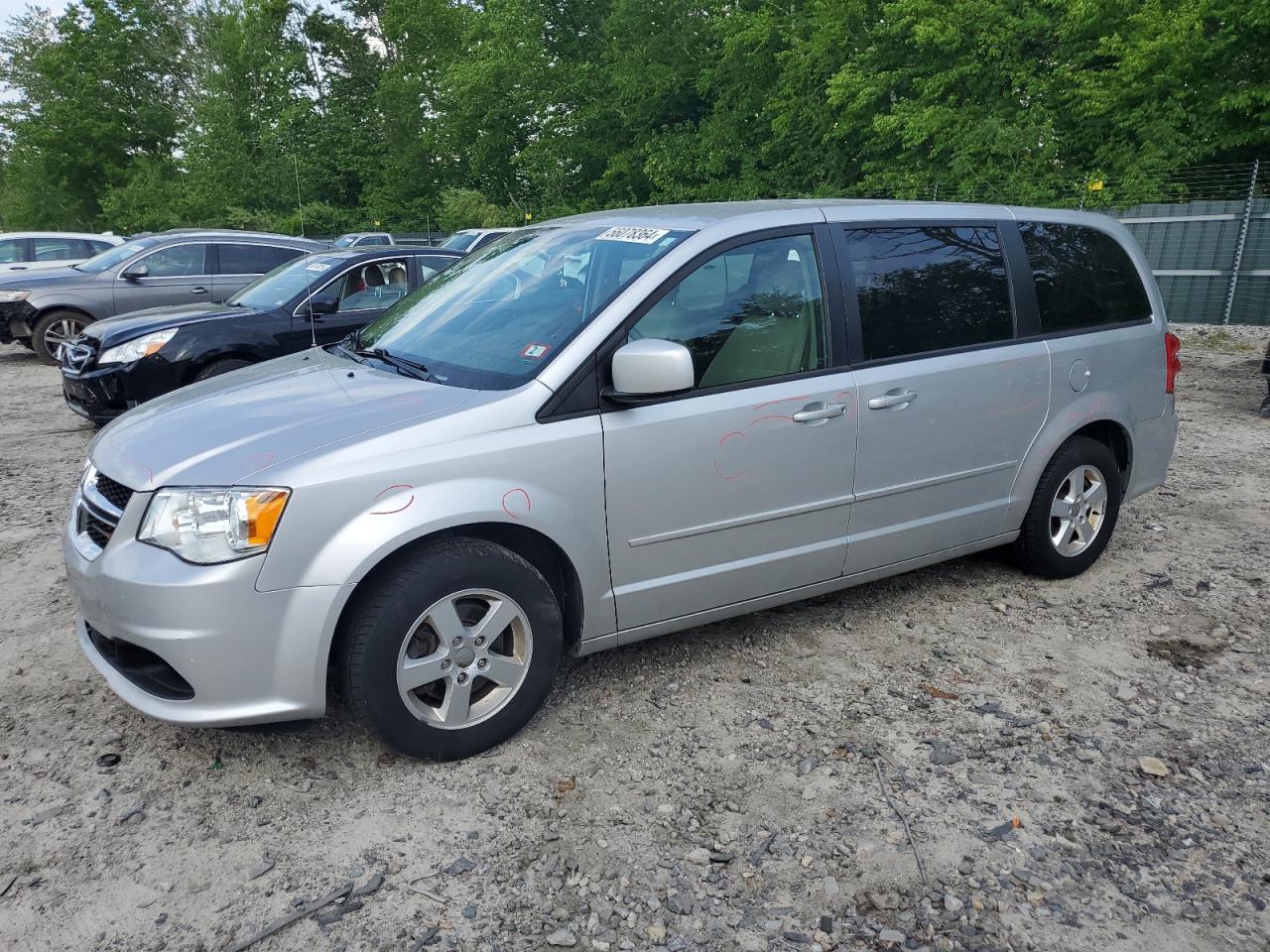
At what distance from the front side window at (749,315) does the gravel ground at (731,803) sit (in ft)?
4.08

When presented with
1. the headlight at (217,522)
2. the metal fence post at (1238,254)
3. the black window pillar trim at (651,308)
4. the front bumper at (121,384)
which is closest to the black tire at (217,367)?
the front bumper at (121,384)

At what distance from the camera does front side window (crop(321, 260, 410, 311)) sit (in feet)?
26.6

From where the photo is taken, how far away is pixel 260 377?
12.3 ft

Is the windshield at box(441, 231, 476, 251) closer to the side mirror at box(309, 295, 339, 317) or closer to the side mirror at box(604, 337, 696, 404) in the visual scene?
the side mirror at box(309, 295, 339, 317)

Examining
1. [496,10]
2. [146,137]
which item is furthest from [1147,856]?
[146,137]

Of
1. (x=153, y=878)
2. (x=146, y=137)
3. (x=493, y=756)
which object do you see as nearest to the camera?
(x=153, y=878)

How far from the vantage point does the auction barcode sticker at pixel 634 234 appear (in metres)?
3.65

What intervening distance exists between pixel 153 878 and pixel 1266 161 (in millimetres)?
21470

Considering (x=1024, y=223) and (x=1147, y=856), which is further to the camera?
(x=1024, y=223)

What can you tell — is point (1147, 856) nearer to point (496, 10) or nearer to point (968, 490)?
point (968, 490)

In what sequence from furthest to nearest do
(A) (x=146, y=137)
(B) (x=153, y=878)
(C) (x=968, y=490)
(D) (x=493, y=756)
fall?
1. (A) (x=146, y=137)
2. (C) (x=968, y=490)
3. (D) (x=493, y=756)
4. (B) (x=153, y=878)

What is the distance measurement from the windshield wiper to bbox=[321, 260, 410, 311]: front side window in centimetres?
444

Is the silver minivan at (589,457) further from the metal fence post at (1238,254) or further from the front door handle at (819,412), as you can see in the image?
the metal fence post at (1238,254)

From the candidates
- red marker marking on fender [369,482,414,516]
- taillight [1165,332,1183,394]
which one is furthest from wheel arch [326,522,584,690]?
taillight [1165,332,1183,394]
